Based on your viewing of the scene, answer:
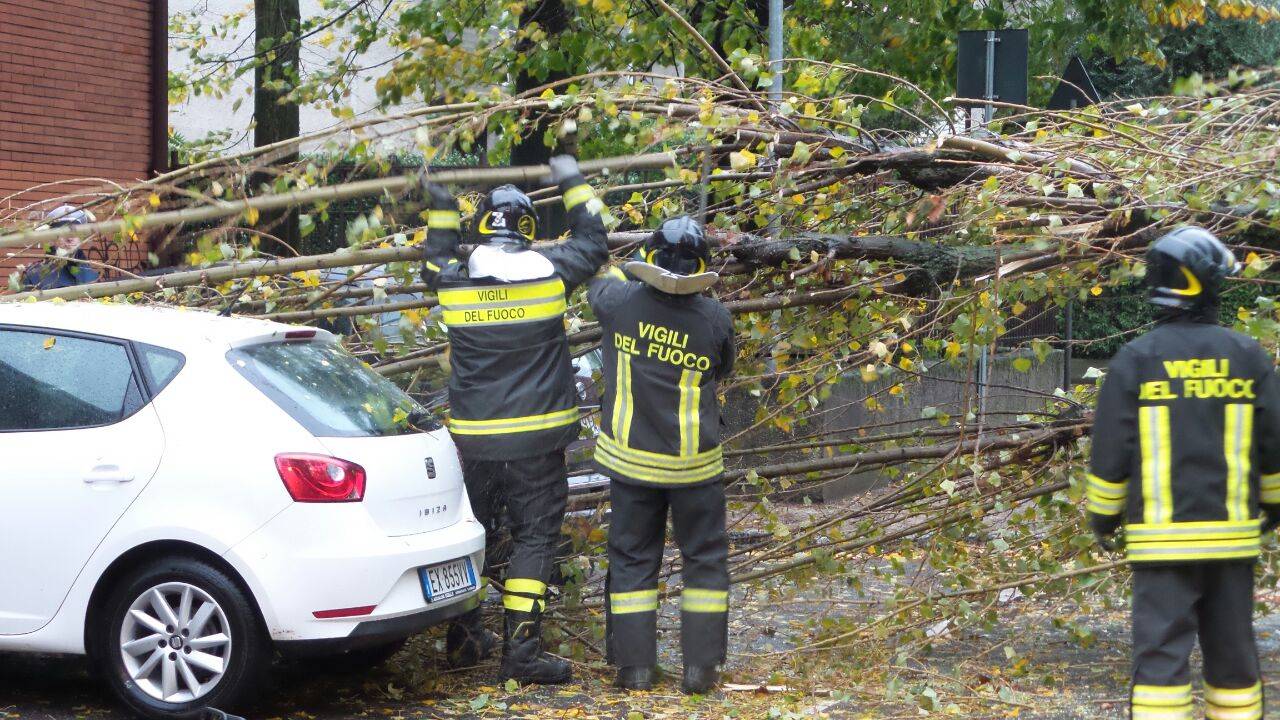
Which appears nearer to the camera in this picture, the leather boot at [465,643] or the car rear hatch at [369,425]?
the car rear hatch at [369,425]

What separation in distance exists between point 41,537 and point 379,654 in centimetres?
155

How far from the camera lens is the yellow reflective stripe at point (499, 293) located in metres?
5.62

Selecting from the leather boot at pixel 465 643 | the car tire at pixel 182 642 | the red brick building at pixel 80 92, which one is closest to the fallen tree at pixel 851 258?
the leather boot at pixel 465 643

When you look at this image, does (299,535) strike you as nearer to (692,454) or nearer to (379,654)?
(379,654)

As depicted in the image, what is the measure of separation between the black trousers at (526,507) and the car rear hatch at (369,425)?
0.65 ft

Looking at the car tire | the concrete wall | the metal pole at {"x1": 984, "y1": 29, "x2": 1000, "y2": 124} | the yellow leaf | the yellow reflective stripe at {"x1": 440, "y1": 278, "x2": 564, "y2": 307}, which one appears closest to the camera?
the car tire

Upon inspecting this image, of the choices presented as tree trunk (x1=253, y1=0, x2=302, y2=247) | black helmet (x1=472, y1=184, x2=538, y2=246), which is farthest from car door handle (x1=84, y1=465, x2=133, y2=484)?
tree trunk (x1=253, y1=0, x2=302, y2=247)

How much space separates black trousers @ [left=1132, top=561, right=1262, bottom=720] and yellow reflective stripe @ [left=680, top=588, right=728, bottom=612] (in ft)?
6.26

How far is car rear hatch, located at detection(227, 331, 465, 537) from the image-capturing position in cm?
507

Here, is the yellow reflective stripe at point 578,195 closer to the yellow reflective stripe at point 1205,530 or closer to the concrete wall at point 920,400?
the concrete wall at point 920,400

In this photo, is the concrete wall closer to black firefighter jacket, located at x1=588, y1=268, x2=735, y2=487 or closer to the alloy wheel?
black firefighter jacket, located at x1=588, y1=268, x2=735, y2=487

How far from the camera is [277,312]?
6465 mm

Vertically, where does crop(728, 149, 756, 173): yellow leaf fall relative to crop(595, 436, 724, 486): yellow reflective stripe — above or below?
above

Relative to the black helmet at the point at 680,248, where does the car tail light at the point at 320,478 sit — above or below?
below
